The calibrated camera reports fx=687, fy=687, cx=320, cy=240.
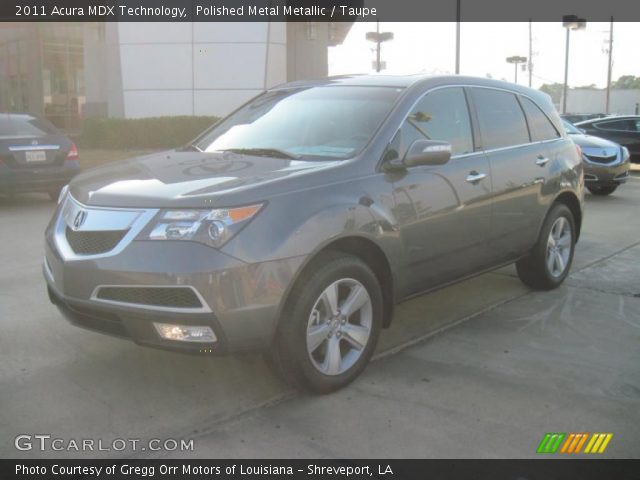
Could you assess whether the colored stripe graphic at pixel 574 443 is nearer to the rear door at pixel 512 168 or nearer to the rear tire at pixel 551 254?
the rear door at pixel 512 168

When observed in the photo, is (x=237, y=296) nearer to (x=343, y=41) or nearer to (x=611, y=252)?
(x=611, y=252)

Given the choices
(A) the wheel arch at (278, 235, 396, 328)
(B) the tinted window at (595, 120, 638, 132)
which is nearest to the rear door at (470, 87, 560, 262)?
(A) the wheel arch at (278, 235, 396, 328)

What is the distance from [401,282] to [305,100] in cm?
151

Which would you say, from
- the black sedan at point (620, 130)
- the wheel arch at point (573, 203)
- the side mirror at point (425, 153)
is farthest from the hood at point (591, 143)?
the side mirror at point (425, 153)

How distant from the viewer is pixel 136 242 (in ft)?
11.1

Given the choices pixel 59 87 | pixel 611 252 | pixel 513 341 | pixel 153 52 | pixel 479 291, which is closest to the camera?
pixel 513 341

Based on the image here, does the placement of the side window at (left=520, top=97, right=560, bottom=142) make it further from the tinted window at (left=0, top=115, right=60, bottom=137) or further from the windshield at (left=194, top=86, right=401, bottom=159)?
the tinted window at (left=0, top=115, right=60, bottom=137)

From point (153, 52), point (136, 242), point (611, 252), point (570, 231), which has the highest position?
point (153, 52)

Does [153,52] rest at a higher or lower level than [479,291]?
higher

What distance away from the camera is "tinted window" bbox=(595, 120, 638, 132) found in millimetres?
17672

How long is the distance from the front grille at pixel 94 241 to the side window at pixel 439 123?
65.7 inches

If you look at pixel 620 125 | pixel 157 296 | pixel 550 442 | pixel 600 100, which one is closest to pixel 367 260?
pixel 157 296

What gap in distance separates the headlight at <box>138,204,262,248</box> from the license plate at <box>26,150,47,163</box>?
24.7 ft

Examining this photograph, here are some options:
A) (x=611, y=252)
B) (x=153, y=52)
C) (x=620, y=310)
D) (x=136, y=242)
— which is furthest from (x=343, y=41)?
(x=136, y=242)
